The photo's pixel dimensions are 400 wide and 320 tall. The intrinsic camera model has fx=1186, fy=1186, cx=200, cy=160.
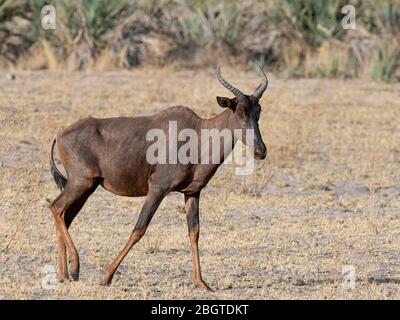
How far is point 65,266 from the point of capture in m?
9.93

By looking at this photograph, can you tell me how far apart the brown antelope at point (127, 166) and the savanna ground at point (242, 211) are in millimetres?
382

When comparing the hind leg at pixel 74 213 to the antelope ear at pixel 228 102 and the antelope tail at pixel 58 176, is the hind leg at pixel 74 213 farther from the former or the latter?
the antelope ear at pixel 228 102

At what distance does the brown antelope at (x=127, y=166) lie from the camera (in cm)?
970

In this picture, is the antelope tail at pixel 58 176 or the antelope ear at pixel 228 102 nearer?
the antelope ear at pixel 228 102

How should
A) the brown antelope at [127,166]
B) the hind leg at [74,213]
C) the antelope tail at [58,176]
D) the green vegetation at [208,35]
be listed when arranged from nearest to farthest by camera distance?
the brown antelope at [127,166] < the hind leg at [74,213] < the antelope tail at [58,176] < the green vegetation at [208,35]

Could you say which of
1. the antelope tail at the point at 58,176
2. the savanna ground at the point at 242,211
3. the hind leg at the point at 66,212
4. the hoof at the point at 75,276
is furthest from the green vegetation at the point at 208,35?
the hoof at the point at 75,276

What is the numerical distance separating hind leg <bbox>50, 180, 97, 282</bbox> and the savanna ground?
10.0 inches

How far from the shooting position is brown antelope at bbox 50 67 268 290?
382 inches

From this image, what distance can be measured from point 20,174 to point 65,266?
189 inches

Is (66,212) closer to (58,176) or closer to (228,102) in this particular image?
(58,176)

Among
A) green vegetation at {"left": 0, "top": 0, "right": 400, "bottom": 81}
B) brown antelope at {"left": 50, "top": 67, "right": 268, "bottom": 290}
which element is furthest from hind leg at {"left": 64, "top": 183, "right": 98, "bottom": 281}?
green vegetation at {"left": 0, "top": 0, "right": 400, "bottom": 81}

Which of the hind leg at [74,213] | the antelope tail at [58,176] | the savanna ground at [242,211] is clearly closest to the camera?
the hind leg at [74,213]

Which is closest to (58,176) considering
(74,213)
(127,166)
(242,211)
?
(74,213)

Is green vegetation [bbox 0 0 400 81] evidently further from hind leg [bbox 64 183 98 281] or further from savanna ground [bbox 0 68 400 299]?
hind leg [bbox 64 183 98 281]
